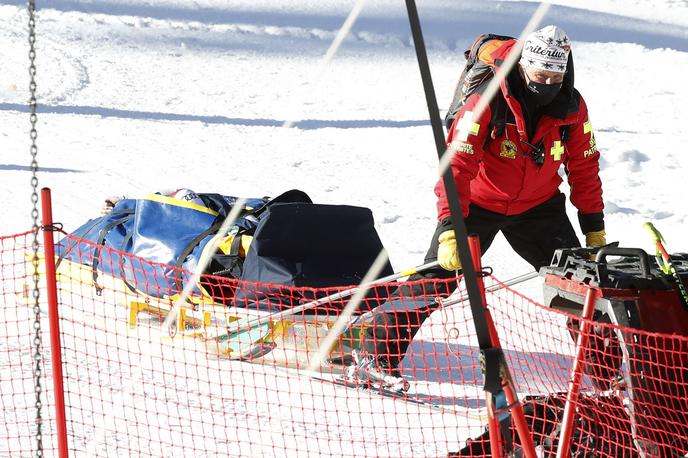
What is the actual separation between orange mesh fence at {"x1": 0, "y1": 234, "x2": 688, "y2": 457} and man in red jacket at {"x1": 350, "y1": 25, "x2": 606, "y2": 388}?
9 centimetres

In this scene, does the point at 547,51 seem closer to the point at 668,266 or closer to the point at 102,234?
the point at 668,266

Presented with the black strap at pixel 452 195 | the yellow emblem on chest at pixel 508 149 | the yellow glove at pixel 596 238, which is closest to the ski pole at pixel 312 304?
the yellow emblem on chest at pixel 508 149

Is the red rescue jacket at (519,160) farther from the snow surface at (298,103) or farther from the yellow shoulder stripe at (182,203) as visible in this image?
the yellow shoulder stripe at (182,203)

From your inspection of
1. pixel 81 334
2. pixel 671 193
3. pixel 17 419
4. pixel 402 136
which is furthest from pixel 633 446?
pixel 402 136

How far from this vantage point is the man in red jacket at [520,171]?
4.39 m

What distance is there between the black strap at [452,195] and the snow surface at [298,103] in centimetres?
197

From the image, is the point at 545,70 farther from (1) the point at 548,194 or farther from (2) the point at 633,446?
(2) the point at 633,446

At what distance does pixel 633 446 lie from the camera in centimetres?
360

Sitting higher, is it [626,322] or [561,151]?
[561,151]

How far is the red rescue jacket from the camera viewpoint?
4.43m

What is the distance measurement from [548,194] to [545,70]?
752mm

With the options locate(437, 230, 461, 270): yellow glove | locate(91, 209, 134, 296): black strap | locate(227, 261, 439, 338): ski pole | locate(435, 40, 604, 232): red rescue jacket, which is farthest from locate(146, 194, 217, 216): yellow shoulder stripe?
locate(437, 230, 461, 270): yellow glove

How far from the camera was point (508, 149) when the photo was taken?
4590 millimetres

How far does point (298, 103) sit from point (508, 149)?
157 inches
